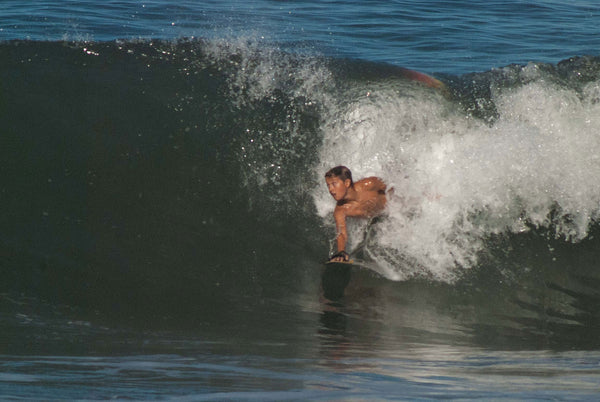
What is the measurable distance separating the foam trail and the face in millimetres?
581

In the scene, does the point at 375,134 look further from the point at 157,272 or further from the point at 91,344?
the point at 91,344

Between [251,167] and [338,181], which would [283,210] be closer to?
[251,167]

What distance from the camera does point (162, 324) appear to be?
4.25 meters

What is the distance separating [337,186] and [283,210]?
85 cm

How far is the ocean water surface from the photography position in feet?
13.6

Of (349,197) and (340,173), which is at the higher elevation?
(340,173)

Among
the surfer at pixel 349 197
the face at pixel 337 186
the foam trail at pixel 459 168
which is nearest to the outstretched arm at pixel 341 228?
the surfer at pixel 349 197

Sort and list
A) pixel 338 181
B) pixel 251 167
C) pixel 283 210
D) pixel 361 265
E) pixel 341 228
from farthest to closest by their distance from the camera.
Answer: pixel 251 167 < pixel 283 210 < pixel 361 265 < pixel 341 228 < pixel 338 181

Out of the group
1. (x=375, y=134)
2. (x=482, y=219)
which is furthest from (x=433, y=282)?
(x=375, y=134)

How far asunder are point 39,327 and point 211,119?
2.69 m

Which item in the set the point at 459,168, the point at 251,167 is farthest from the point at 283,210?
the point at 459,168

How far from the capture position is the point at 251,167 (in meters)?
5.87

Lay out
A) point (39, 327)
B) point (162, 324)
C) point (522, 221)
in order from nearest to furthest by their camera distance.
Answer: point (39, 327) < point (162, 324) < point (522, 221)

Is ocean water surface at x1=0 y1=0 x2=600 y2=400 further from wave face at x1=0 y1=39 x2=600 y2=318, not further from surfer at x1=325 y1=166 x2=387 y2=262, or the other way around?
surfer at x1=325 y1=166 x2=387 y2=262
